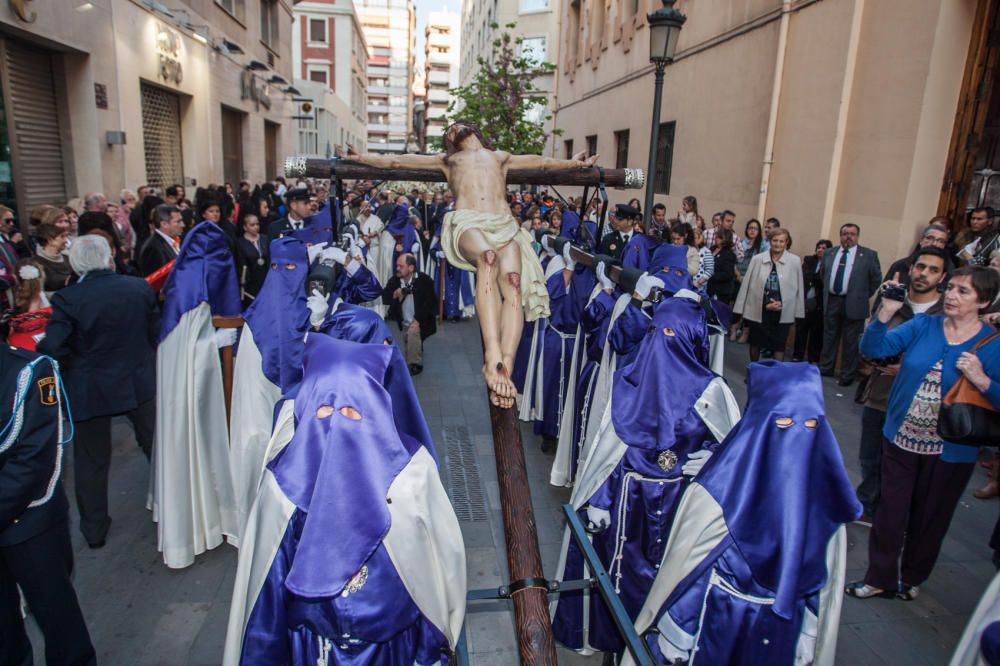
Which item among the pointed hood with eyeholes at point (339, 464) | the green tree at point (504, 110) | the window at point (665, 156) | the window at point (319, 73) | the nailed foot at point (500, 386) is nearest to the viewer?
the pointed hood with eyeholes at point (339, 464)

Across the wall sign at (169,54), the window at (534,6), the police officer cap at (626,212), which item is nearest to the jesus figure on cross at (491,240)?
the police officer cap at (626,212)

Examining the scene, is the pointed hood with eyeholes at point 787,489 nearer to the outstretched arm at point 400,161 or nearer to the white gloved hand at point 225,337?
the outstretched arm at point 400,161

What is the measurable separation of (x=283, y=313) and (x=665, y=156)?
12762 mm

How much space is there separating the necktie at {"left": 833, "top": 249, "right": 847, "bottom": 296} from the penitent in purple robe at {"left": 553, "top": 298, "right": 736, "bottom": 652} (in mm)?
5958

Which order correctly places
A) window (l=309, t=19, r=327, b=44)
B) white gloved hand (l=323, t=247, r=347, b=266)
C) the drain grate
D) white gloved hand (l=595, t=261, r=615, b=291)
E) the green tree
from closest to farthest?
white gloved hand (l=323, t=247, r=347, b=266) → white gloved hand (l=595, t=261, r=615, b=291) → the drain grate → the green tree → window (l=309, t=19, r=327, b=44)

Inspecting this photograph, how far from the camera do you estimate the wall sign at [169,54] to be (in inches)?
510

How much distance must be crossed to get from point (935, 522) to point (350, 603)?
389 centimetres

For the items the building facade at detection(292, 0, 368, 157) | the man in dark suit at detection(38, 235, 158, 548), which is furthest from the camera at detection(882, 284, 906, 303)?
the building facade at detection(292, 0, 368, 157)

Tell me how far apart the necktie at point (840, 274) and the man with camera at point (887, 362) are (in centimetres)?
370

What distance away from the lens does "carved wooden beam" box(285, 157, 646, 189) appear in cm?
352

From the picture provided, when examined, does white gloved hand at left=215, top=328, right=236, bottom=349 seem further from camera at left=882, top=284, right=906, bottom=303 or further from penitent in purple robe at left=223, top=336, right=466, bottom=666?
camera at left=882, top=284, right=906, bottom=303

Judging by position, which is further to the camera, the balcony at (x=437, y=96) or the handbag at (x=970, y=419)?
the balcony at (x=437, y=96)

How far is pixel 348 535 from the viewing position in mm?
2115

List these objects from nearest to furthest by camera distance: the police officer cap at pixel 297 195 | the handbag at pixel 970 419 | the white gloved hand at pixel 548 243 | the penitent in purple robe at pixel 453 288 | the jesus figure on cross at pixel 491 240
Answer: the jesus figure on cross at pixel 491 240
the handbag at pixel 970 419
the white gloved hand at pixel 548 243
the police officer cap at pixel 297 195
the penitent in purple robe at pixel 453 288
